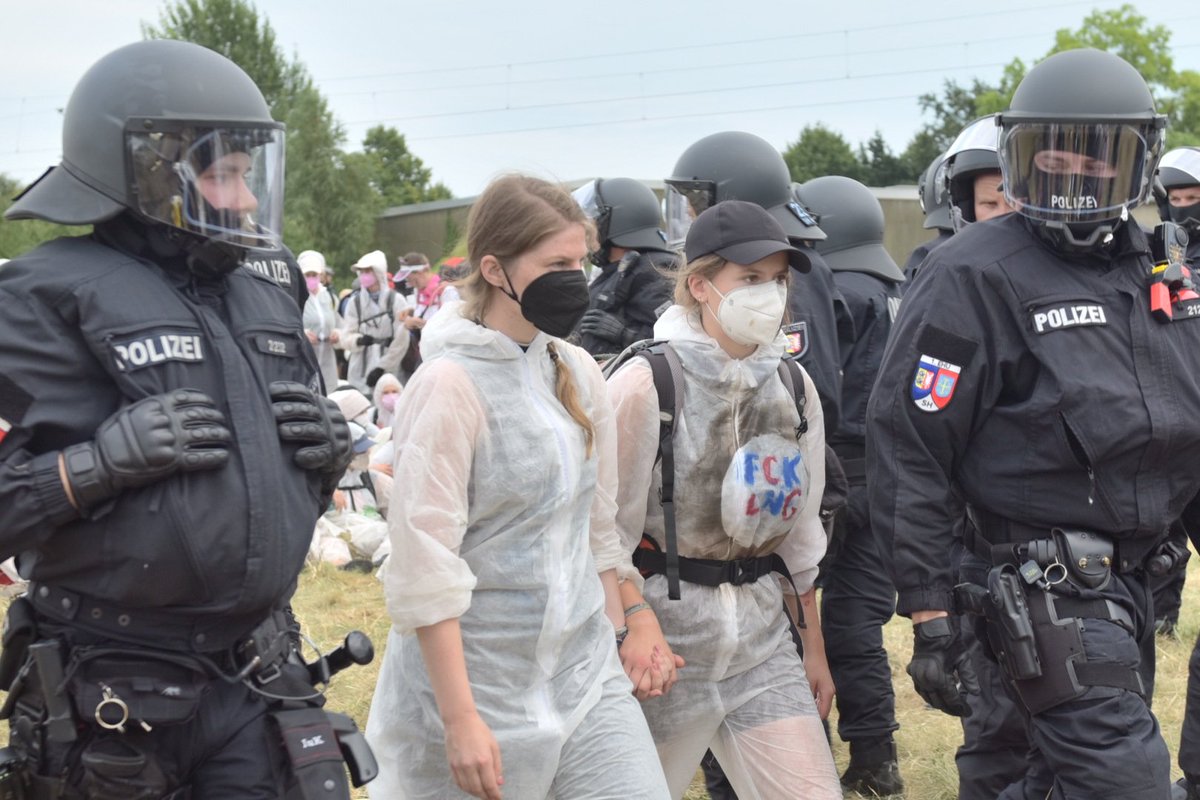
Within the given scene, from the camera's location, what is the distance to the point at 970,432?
364cm

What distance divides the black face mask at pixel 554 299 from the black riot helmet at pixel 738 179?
7.40 ft

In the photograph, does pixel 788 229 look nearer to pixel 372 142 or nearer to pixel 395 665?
pixel 395 665

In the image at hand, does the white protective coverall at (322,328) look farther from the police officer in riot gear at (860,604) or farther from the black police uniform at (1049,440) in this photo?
the black police uniform at (1049,440)

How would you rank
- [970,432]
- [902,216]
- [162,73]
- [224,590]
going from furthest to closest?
[902,216] < [970,432] < [162,73] < [224,590]

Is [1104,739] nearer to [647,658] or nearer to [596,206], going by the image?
[647,658]

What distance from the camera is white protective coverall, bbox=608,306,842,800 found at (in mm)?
3736

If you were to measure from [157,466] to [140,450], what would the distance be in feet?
0.14

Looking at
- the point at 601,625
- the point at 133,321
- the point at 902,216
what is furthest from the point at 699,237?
the point at 902,216

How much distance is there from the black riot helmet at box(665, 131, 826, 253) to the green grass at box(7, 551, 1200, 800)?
6.89 ft

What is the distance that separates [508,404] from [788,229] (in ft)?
8.14

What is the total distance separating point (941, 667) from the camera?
141 inches

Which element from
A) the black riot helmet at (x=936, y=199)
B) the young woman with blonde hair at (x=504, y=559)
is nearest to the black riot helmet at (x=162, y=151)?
the young woman with blonde hair at (x=504, y=559)

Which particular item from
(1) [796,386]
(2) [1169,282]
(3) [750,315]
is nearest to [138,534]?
(3) [750,315]

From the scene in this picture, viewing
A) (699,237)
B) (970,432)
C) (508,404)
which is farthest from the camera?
(699,237)
